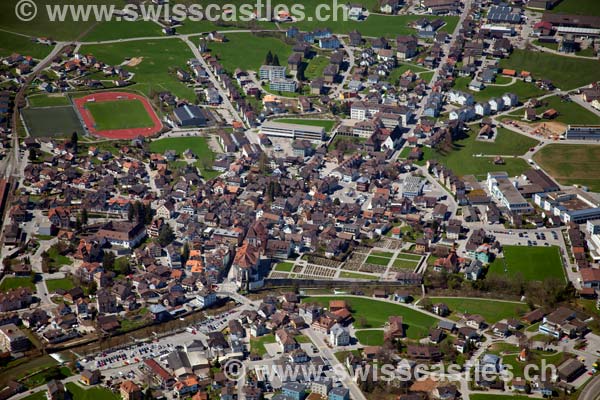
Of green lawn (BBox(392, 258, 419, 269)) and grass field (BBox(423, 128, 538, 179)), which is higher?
grass field (BBox(423, 128, 538, 179))

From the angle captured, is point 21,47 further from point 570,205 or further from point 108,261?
point 570,205

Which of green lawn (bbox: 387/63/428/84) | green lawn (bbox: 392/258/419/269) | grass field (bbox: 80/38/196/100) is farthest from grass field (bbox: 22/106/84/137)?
green lawn (bbox: 392/258/419/269)

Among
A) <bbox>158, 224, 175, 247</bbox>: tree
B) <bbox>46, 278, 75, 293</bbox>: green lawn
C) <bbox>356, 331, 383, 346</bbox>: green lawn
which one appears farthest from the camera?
<bbox>158, 224, 175, 247</bbox>: tree

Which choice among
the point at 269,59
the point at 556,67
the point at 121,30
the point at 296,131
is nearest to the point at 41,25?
the point at 121,30

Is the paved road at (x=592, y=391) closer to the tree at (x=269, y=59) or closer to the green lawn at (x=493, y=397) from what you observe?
the green lawn at (x=493, y=397)

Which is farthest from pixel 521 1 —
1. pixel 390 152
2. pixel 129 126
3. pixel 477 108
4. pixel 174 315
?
pixel 174 315

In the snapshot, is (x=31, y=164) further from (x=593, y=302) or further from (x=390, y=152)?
(x=593, y=302)

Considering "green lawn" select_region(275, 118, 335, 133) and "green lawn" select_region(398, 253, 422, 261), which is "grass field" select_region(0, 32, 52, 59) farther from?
"green lawn" select_region(398, 253, 422, 261)

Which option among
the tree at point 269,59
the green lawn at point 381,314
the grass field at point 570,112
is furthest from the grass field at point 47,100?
the grass field at point 570,112
